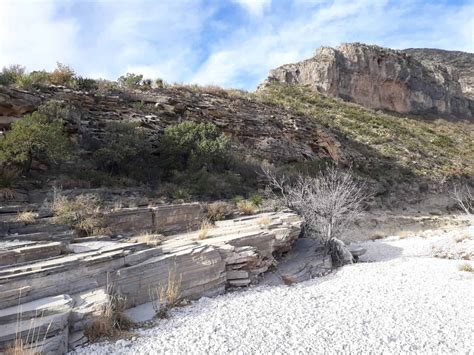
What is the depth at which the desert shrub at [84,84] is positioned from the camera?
16.6 m

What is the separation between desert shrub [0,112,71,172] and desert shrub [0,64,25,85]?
5043 mm

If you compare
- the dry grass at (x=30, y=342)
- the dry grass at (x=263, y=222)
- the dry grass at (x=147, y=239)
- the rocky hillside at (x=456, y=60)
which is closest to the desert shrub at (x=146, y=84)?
the dry grass at (x=263, y=222)

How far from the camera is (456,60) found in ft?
205

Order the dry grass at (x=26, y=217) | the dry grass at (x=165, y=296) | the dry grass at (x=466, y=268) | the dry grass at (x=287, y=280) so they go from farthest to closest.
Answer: the dry grass at (x=466, y=268), the dry grass at (x=287, y=280), the dry grass at (x=26, y=217), the dry grass at (x=165, y=296)

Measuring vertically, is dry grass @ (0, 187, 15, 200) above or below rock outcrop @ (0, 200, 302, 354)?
above

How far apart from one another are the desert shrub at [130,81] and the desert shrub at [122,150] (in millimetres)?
6881

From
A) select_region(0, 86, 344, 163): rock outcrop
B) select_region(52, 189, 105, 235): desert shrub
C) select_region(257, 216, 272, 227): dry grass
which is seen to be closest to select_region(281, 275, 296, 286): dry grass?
select_region(257, 216, 272, 227): dry grass

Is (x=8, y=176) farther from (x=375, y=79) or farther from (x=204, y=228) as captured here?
(x=375, y=79)

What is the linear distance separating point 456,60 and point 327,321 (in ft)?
241

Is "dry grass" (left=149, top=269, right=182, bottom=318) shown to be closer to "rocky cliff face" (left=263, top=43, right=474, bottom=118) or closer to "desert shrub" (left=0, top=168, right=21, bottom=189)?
"desert shrub" (left=0, top=168, right=21, bottom=189)

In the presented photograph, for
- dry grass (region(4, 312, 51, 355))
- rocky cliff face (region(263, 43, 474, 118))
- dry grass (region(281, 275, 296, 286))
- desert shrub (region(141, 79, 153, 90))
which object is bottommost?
dry grass (region(281, 275, 296, 286))

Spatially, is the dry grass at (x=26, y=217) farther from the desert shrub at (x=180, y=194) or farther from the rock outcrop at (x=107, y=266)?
the desert shrub at (x=180, y=194)

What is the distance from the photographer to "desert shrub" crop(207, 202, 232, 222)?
29.6 ft

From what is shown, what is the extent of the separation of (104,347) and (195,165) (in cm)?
944
